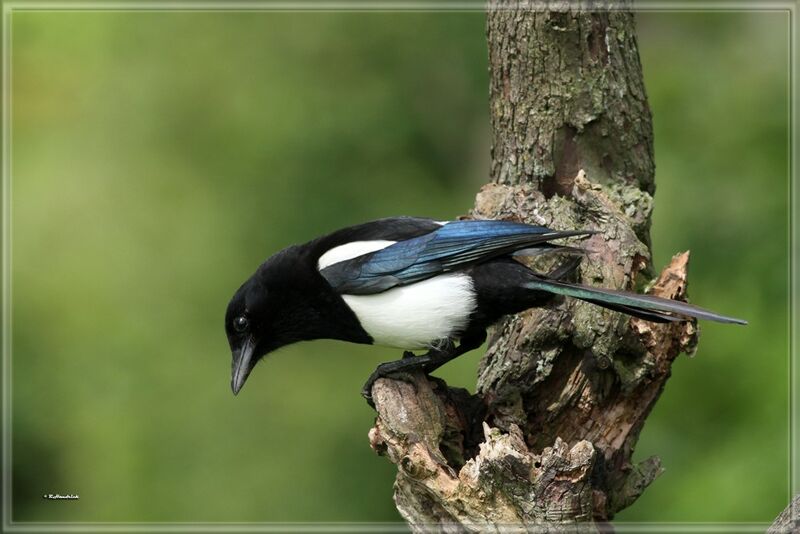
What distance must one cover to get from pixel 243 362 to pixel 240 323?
14cm

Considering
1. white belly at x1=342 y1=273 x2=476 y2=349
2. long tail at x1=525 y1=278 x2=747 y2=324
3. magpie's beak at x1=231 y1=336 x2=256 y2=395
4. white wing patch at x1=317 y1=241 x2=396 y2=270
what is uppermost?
white wing patch at x1=317 y1=241 x2=396 y2=270

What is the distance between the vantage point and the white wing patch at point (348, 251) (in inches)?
136

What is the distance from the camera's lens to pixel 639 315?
3.05 metres

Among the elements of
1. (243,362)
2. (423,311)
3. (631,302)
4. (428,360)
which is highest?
(631,302)

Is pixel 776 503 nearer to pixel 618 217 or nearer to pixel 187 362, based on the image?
pixel 618 217

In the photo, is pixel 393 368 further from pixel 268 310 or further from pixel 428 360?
pixel 268 310

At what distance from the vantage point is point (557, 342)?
336 centimetres

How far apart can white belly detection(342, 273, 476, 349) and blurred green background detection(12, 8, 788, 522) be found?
1.51 meters

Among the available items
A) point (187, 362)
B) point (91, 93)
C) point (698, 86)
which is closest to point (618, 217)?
point (698, 86)

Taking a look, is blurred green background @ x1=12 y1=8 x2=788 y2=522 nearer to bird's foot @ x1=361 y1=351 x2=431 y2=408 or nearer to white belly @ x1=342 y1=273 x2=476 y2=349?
white belly @ x1=342 y1=273 x2=476 y2=349

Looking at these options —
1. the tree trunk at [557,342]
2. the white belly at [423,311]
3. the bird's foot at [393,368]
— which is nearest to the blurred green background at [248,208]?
the tree trunk at [557,342]

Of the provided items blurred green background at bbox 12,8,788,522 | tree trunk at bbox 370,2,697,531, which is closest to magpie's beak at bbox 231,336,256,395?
tree trunk at bbox 370,2,697,531

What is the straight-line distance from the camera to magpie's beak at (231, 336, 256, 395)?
11.9 feet

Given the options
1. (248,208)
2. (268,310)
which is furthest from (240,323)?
(248,208)
